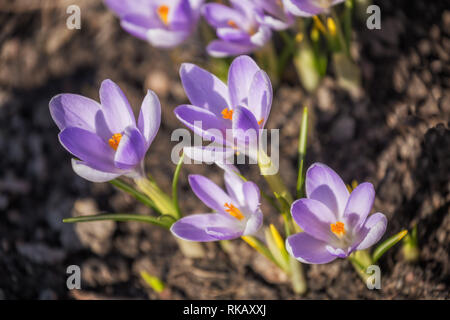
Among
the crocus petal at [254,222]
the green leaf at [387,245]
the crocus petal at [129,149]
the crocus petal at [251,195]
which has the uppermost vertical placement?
the crocus petal at [129,149]

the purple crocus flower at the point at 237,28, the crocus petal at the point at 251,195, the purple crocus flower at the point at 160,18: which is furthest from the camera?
the purple crocus flower at the point at 160,18

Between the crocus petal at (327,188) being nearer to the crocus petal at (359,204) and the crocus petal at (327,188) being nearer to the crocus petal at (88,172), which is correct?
the crocus petal at (359,204)

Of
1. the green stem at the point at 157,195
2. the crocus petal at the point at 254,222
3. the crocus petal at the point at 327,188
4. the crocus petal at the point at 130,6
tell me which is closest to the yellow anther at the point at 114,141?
the green stem at the point at 157,195

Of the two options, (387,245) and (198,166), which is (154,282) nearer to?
(198,166)

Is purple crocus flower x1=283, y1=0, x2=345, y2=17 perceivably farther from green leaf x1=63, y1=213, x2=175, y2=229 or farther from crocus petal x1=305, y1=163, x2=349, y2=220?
green leaf x1=63, y1=213, x2=175, y2=229

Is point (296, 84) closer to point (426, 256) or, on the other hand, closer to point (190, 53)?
point (190, 53)

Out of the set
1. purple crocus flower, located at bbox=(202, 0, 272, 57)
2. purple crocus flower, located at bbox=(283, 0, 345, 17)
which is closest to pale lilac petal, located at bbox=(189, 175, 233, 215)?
purple crocus flower, located at bbox=(202, 0, 272, 57)
